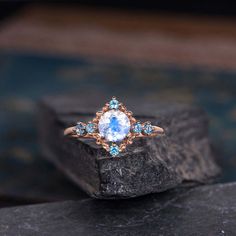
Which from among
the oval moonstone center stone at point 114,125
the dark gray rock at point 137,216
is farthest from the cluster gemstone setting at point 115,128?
the dark gray rock at point 137,216

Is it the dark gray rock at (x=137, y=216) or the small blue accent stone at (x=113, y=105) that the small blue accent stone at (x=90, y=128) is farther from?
the dark gray rock at (x=137, y=216)

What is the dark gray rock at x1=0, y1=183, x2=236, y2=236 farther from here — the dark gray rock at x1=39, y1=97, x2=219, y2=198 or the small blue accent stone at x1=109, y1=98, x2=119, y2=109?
the small blue accent stone at x1=109, y1=98, x2=119, y2=109

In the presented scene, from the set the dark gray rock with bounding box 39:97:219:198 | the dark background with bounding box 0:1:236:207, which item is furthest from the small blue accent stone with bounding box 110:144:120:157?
the dark background with bounding box 0:1:236:207

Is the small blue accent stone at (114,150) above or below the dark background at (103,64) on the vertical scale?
A: below

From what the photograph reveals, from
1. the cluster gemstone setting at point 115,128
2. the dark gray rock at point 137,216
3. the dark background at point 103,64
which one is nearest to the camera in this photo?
the dark gray rock at point 137,216

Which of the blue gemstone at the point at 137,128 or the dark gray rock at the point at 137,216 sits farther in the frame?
the blue gemstone at the point at 137,128

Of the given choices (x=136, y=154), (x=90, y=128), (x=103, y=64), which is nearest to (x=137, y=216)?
(x=136, y=154)

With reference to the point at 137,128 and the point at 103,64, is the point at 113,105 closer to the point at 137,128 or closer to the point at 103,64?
the point at 137,128
